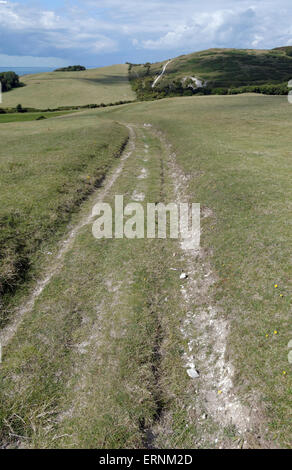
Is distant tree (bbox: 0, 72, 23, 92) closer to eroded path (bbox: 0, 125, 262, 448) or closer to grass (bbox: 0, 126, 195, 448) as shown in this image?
eroded path (bbox: 0, 125, 262, 448)

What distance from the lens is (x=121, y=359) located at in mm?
10375

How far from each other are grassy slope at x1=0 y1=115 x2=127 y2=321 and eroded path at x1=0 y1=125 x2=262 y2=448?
7.57 feet

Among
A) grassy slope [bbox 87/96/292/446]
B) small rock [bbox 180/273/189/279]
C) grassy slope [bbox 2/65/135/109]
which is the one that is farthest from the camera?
grassy slope [bbox 2/65/135/109]

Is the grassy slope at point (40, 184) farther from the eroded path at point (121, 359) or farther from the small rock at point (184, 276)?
the small rock at point (184, 276)

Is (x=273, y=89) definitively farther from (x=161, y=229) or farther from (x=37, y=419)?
(x=37, y=419)

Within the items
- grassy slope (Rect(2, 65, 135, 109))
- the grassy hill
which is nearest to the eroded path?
the grassy hill

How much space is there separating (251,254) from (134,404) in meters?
9.85

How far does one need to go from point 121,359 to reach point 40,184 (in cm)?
1989

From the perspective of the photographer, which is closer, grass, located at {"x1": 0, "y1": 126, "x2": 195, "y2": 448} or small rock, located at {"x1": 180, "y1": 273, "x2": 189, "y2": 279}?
grass, located at {"x1": 0, "y1": 126, "x2": 195, "y2": 448}

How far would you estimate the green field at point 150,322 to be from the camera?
8.45m

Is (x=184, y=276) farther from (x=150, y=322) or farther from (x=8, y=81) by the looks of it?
(x=8, y=81)

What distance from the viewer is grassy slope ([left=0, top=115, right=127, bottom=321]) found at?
54.2 feet

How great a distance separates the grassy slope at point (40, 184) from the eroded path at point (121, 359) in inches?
90.9

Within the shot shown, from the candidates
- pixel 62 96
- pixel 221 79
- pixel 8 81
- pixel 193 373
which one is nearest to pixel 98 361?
pixel 193 373
